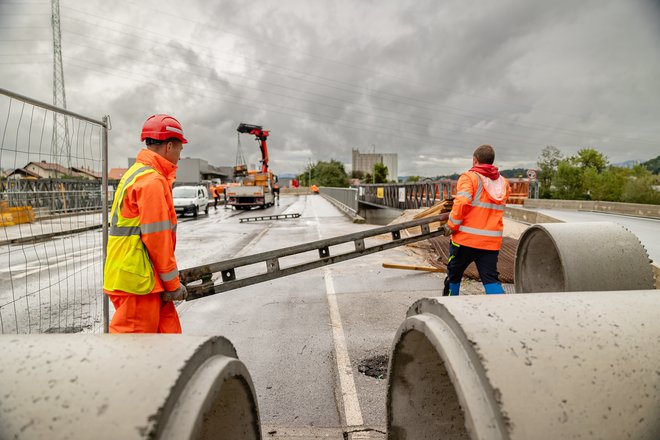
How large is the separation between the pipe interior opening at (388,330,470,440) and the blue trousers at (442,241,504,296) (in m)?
2.26

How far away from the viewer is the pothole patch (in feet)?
12.0

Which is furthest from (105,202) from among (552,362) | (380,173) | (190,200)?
(380,173)

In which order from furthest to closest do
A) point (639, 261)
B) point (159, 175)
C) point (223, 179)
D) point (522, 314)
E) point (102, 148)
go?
1. point (223, 179)
2. point (102, 148)
3. point (639, 261)
4. point (159, 175)
5. point (522, 314)

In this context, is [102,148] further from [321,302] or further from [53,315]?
[321,302]

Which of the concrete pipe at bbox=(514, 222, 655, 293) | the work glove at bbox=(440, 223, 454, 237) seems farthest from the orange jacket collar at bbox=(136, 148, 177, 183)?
the work glove at bbox=(440, 223, 454, 237)

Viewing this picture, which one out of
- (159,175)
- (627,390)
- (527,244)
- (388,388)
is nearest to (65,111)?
(159,175)

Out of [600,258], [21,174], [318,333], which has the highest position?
[21,174]

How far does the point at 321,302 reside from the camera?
6070 millimetres

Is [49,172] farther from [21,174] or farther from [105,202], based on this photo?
[105,202]

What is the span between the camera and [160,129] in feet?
8.87

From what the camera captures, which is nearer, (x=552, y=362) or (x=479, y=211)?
(x=552, y=362)

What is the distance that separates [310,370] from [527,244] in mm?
2460

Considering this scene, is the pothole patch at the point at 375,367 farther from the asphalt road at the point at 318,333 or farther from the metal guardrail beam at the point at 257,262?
the metal guardrail beam at the point at 257,262

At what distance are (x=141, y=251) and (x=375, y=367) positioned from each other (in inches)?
91.3
